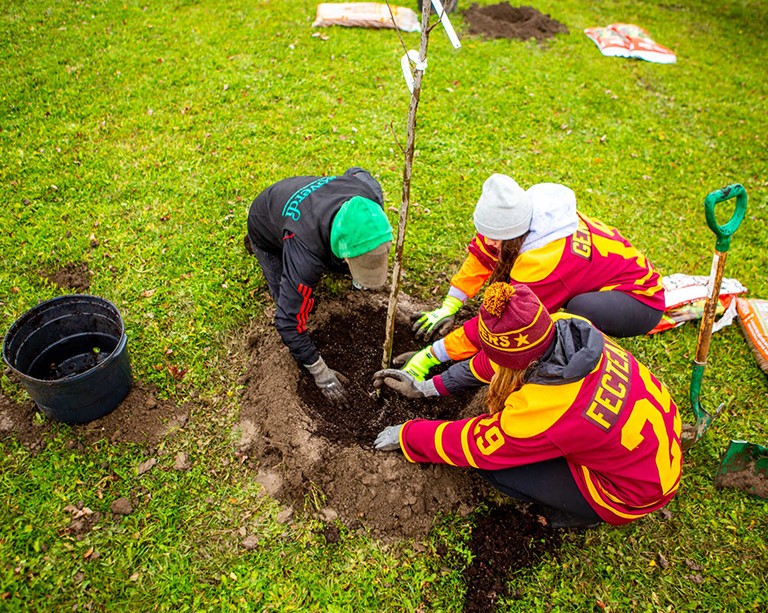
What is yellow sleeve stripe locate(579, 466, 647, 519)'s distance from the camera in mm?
2809

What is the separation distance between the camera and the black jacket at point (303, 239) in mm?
3129

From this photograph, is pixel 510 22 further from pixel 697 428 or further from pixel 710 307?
pixel 697 428

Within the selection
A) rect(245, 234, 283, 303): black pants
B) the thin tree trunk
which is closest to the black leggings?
the thin tree trunk

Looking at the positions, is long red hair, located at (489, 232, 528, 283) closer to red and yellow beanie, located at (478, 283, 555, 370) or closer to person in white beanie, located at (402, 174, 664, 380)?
person in white beanie, located at (402, 174, 664, 380)

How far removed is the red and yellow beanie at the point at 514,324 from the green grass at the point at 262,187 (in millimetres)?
1295

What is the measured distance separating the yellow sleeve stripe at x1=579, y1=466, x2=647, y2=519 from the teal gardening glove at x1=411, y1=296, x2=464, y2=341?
4.82ft

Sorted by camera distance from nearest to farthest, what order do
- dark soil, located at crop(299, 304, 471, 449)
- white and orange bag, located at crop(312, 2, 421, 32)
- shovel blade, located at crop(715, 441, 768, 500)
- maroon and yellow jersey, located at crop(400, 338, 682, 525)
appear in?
maroon and yellow jersey, located at crop(400, 338, 682, 525) < shovel blade, located at crop(715, 441, 768, 500) < dark soil, located at crop(299, 304, 471, 449) < white and orange bag, located at crop(312, 2, 421, 32)

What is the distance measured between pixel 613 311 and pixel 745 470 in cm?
130

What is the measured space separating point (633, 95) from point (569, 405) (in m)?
6.21

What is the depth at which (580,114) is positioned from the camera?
6.64 meters

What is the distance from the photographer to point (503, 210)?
306cm

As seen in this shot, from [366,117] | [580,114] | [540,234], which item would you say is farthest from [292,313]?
[580,114]

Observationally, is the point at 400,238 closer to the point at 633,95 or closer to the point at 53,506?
the point at 53,506

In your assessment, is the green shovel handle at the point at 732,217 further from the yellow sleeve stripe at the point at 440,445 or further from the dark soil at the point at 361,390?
the yellow sleeve stripe at the point at 440,445
